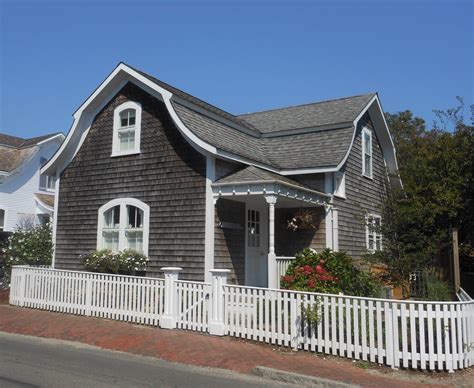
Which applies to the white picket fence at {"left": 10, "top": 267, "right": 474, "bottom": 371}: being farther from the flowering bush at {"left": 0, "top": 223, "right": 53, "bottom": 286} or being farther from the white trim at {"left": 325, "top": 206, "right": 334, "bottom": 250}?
the white trim at {"left": 325, "top": 206, "right": 334, "bottom": 250}

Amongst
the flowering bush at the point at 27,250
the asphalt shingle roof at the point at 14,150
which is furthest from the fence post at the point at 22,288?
the asphalt shingle roof at the point at 14,150

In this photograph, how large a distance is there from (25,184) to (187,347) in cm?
2385

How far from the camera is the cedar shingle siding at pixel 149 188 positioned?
13383mm

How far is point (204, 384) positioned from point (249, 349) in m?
2.21

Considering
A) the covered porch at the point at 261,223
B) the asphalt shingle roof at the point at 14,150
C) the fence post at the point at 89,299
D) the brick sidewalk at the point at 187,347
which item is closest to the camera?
the brick sidewalk at the point at 187,347

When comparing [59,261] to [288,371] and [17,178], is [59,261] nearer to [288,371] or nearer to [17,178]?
[288,371]

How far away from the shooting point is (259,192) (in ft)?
40.6

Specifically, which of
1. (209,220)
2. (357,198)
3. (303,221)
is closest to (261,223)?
(303,221)

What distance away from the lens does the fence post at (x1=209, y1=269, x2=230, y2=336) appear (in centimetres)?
984

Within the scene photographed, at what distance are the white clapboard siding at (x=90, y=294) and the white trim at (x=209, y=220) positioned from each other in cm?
215

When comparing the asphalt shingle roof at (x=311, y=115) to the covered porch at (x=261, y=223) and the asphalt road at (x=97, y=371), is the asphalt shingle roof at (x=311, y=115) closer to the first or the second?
the covered porch at (x=261, y=223)

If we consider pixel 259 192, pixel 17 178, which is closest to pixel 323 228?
pixel 259 192

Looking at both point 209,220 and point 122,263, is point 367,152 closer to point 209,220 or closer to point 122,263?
point 209,220

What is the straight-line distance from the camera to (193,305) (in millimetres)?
10242
